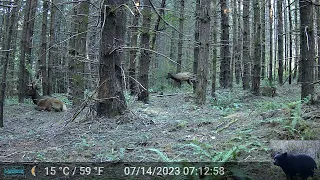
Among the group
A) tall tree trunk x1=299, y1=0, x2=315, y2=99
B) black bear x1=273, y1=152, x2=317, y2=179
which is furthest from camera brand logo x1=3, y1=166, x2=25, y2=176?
tall tree trunk x1=299, y1=0, x2=315, y2=99

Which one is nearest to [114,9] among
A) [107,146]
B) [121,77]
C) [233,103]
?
[121,77]

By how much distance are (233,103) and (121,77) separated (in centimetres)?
556

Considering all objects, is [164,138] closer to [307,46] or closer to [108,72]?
[108,72]

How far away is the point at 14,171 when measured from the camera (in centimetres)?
459

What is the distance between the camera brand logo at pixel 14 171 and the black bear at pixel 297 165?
12.0ft

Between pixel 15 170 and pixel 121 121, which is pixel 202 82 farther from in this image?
pixel 15 170

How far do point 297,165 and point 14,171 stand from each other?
4014 mm

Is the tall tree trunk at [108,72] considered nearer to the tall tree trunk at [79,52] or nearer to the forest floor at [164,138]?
the forest floor at [164,138]

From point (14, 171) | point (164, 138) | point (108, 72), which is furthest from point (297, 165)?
point (108, 72)

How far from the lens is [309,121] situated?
A: 6047mm

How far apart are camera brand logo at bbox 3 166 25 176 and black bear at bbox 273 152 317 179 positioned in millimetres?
3673

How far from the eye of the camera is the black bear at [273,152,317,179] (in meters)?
3.84

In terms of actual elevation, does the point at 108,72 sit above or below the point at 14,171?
above

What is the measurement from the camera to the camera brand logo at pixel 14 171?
448cm
